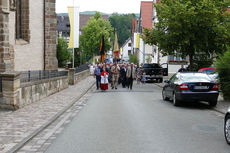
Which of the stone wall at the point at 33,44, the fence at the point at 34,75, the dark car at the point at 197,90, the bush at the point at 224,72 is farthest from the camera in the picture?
the stone wall at the point at 33,44

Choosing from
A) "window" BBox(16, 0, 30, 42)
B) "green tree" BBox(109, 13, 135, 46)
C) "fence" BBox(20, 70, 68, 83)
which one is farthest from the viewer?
"green tree" BBox(109, 13, 135, 46)

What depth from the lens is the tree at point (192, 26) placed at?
24.1 m

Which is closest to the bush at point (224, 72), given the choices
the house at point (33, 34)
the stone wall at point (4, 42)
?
the stone wall at point (4, 42)

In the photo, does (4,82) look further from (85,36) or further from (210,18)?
(85,36)

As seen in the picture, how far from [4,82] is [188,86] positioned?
6537mm

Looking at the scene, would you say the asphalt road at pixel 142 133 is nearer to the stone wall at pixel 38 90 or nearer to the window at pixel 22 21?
the stone wall at pixel 38 90

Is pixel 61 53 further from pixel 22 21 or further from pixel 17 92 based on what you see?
pixel 17 92

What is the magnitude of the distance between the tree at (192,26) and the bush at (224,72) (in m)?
8.41

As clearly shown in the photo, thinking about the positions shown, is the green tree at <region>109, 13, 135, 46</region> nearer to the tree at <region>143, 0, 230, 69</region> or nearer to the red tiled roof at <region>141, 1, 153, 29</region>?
the red tiled roof at <region>141, 1, 153, 29</region>

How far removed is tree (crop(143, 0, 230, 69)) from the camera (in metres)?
24.1

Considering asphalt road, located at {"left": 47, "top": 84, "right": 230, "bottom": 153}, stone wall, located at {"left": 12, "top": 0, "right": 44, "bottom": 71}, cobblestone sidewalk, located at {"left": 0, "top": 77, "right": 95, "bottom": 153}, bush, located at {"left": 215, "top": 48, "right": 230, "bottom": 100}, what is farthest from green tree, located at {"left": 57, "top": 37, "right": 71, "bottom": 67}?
asphalt road, located at {"left": 47, "top": 84, "right": 230, "bottom": 153}

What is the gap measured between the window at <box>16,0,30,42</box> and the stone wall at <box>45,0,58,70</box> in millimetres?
1346

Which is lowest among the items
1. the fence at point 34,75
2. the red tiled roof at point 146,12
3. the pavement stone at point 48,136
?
the pavement stone at point 48,136

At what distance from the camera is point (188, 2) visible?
78.9 ft
